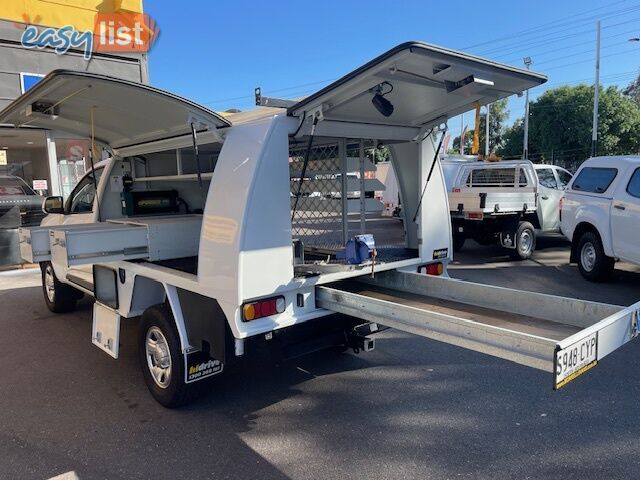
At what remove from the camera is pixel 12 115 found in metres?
4.31

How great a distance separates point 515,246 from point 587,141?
27592 mm

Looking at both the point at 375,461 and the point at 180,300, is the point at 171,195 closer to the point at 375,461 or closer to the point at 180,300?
the point at 180,300

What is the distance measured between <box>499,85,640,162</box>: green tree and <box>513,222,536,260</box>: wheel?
Answer: 26152mm

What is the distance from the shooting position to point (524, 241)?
35.6 feet

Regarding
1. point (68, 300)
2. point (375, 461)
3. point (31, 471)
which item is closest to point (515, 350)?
point (375, 461)

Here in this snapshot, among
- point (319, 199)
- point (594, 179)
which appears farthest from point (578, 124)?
point (319, 199)

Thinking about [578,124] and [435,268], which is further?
[578,124]

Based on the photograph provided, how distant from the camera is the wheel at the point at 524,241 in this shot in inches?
A: 420

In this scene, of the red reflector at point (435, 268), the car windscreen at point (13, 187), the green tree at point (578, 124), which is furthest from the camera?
the green tree at point (578, 124)

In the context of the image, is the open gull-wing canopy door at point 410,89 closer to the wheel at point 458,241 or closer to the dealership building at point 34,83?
the wheel at point 458,241

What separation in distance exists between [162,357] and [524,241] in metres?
8.90

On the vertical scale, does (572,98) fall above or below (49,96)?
above

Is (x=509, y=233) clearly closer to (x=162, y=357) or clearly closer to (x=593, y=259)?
(x=593, y=259)

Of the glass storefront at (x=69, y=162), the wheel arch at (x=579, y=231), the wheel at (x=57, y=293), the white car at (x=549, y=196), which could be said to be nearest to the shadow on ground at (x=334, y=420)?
the wheel at (x=57, y=293)
